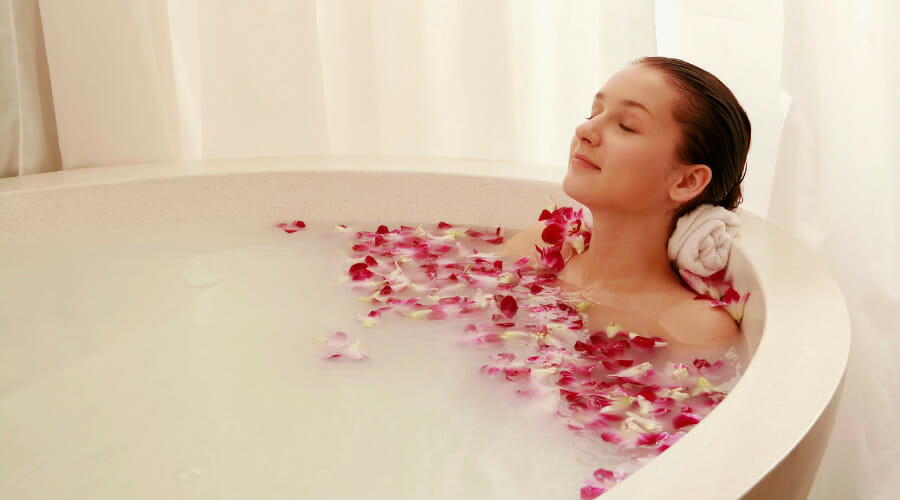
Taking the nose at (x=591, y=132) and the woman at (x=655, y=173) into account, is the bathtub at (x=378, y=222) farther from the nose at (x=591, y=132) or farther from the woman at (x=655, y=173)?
the nose at (x=591, y=132)

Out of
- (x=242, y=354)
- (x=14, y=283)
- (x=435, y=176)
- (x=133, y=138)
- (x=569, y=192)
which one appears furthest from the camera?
(x=133, y=138)

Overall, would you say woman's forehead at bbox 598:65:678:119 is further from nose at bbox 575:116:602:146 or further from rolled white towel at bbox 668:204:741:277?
rolled white towel at bbox 668:204:741:277

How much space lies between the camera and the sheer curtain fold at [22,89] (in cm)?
213

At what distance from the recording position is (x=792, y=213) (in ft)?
5.66

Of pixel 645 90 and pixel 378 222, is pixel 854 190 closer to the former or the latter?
pixel 645 90

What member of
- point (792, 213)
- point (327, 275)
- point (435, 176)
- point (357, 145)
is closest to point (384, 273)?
point (327, 275)

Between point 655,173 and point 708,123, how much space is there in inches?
4.0

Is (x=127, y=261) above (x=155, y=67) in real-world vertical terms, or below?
below

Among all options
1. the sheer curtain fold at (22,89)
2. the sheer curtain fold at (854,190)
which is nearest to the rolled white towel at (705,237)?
the sheer curtain fold at (854,190)

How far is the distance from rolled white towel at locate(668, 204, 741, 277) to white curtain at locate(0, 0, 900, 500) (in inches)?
11.8

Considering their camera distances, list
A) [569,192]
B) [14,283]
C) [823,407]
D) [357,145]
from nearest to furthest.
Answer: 1. [823,407]
2. [569,192]
3. [14,283]
4. [357,145]

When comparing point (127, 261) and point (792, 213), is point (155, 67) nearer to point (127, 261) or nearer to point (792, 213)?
point (127, 261)

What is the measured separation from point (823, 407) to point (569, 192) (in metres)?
0.66

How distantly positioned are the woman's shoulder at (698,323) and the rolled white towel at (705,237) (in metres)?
0.07
